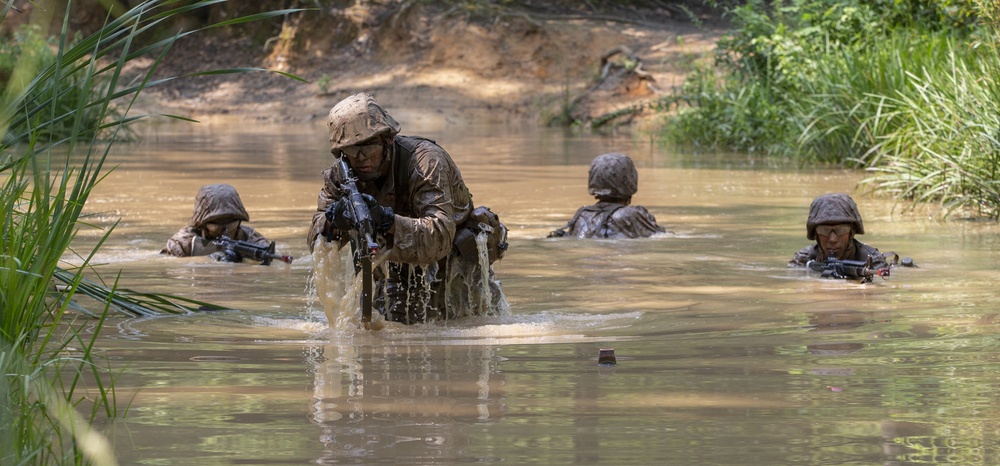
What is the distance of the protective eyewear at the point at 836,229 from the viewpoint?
29.0ft

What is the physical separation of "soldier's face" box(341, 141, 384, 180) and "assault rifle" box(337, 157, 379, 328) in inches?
2.0

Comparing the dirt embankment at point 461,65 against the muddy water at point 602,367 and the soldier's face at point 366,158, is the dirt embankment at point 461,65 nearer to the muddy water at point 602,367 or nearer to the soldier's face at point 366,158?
the muddy water at point 602,367

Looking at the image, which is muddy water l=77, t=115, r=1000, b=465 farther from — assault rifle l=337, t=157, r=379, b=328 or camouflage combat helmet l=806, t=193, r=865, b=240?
camouflage combat helmet l=806, t=193, r=865, b=240

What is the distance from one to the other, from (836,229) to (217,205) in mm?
4253

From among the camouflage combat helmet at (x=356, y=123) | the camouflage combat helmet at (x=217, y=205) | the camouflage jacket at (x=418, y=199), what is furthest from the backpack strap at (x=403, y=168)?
the camouflage combat helmet at (x=217, y=205)

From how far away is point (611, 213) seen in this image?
439 inches

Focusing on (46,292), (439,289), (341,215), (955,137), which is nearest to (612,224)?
(955,137)

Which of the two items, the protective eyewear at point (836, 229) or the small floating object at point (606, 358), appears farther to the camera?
the protective eyewear at point (836, 229)

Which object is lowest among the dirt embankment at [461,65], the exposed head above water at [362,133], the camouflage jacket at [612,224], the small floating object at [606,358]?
the small floating object at [606,358]

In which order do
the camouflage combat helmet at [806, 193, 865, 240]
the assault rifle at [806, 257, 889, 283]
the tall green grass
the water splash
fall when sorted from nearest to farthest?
the tall green grass < the water splash < the assault rifle at [806, 257, 889, 283] < the camouflage combat helmet at [806, 193, 865, 240]

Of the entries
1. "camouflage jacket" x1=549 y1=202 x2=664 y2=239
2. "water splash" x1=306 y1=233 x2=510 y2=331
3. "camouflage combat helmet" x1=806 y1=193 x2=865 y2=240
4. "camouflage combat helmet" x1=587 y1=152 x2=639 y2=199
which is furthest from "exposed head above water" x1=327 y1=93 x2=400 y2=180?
"camouflage combat helmet" x1=587 y1=152 x2=639 y2=199

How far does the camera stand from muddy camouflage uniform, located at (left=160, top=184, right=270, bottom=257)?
10.2m

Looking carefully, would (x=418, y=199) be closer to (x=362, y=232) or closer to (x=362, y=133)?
(x=362, y=133)

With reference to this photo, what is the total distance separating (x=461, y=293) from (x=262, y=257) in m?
2.98
